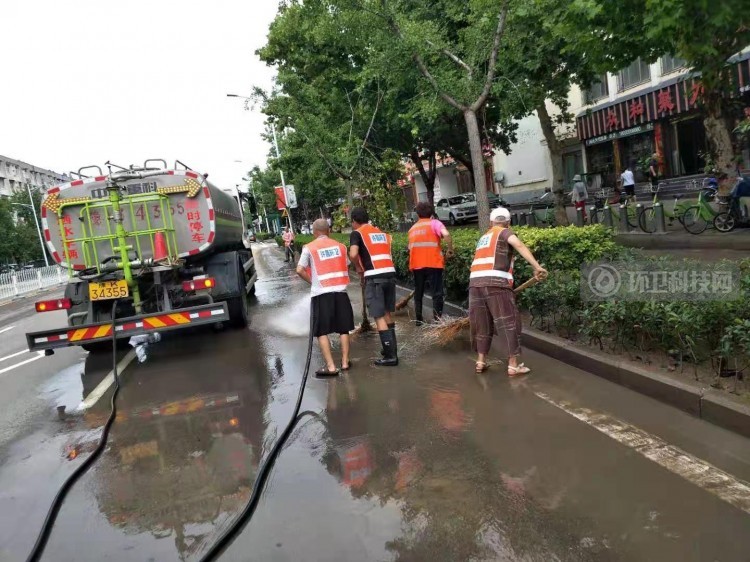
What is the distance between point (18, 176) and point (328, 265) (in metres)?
89.6

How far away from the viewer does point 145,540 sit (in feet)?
10.8

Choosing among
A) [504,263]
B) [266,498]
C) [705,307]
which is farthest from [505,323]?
[266,498]

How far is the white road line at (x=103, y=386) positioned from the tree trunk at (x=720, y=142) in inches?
444

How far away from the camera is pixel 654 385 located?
4605 mm

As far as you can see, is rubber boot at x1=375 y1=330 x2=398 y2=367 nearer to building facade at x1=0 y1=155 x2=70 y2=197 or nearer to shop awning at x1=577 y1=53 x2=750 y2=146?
shop awning at x1=577 y1=53 x2=750 y2=146

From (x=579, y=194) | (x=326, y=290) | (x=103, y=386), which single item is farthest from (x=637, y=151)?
(x=103, y=386)

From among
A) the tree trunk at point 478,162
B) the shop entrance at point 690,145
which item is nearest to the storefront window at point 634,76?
the shop entrance at point 690,145

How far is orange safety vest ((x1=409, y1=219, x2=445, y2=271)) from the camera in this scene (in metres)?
7.81

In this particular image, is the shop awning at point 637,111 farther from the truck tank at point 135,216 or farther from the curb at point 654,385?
the curb at point 654,385

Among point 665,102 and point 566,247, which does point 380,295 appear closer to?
point 566,247

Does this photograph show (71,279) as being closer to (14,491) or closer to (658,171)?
(14,491)

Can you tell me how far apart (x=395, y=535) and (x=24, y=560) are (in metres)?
2.00

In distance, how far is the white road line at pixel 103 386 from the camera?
6168mm

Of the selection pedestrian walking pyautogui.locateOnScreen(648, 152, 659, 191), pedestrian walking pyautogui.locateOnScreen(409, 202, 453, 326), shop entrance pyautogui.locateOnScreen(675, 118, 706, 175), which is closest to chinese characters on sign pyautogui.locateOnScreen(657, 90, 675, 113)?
shop entrance pyautogui.locateOnScreen(675, 118, 706, 175)
